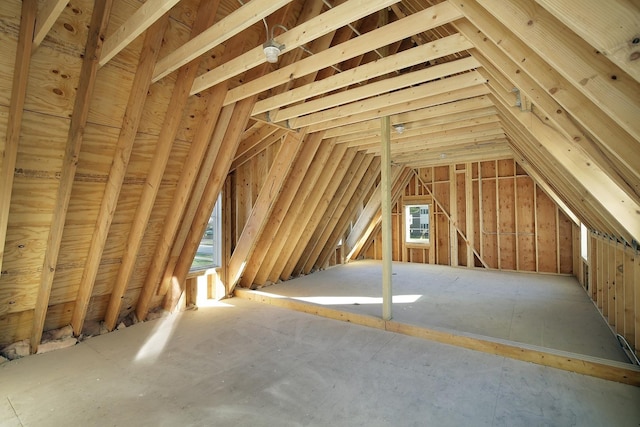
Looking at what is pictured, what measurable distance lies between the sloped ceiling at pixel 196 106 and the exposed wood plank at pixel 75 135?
0.04ft

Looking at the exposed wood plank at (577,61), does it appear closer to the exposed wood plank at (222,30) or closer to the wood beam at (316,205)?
the exposed wood plank at (222,30)

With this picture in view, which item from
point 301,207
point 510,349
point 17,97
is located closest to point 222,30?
point 17,97

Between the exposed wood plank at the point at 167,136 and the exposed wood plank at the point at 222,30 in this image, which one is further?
the exposed wood plank at the point at 167,136

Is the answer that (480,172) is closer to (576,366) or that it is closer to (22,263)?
(576,366)

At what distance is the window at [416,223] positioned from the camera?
8711 mm

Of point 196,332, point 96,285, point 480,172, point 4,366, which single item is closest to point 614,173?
point 196,332

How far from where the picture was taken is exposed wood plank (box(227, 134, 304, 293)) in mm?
4199

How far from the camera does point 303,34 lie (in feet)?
6.82

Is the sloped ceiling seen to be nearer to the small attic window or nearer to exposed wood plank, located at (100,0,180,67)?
exposed wood plank, located at (100,0,180,67)

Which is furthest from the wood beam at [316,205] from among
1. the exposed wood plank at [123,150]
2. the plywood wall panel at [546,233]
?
the plywood wall panel at [546,233]

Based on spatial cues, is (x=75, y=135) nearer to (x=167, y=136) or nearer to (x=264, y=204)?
(x=167, y=136)

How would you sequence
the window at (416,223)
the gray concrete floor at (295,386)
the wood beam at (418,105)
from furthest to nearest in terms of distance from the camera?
the window at (416,223) < the wood beam at (418,105) < the gray concrete floor at (295,386)

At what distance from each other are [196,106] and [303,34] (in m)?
1.46

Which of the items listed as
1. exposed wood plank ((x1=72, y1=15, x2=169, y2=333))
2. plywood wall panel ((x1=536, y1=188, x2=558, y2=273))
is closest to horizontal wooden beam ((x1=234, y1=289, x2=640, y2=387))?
exposed wood plank ((x1=72, y1=15, x2=169, y2=333))
